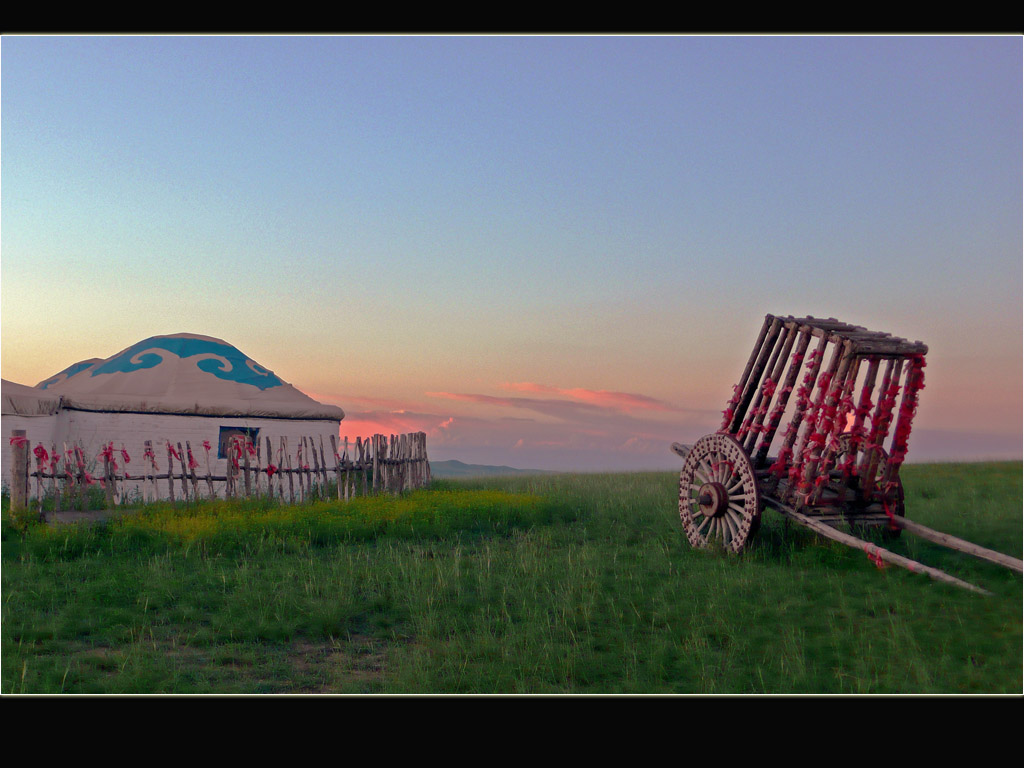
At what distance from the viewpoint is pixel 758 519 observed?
355 inches

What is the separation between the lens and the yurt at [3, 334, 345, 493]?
15719mm

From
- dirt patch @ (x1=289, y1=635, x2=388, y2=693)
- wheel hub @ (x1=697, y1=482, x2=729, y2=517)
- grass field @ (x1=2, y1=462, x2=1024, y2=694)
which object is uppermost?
wheel hub @ (x1=697, y1=482, x2=729, y2=517)

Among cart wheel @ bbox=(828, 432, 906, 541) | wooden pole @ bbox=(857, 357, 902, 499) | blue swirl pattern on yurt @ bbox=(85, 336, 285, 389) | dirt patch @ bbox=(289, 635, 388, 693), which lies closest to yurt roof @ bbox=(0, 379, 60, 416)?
blue swirl pattern on yurt @ bbox=(85, 336, 285, 389)

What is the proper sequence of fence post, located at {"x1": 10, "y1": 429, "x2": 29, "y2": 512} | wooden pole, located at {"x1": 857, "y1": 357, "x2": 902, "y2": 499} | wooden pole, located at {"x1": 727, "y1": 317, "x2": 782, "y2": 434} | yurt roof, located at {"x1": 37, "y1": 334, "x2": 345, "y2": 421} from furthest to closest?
yurt roof, located at {"x1": 37, "y1": 334, "x2": 345, "y2": 421} → fence post, located at {"x1": 10, "y1": 429, "x2": 29, "y2": 512} → wooden pole, located at {"x1": 727, "y1": 317, "x2": 782, "y2": 434} → wooden pole, located at {"x1": 857, "y1": 357, "x2": 902, "y2": 499}

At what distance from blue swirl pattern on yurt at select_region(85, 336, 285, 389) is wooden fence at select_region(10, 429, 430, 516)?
229 cm

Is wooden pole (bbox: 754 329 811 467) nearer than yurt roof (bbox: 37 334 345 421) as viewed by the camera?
Yes

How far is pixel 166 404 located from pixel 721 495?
12353 millimetres

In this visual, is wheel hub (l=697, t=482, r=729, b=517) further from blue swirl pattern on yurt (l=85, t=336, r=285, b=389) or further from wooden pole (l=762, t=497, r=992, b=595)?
blue swirl pattern on yurt (l=85, t=336, r=285, b=389)

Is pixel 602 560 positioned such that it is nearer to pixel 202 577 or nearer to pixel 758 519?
pixel 758 519

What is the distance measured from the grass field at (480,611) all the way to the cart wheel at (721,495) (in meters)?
0.33

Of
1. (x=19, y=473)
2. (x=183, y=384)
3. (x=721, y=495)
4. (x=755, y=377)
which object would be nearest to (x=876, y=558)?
(x=721, y=495)

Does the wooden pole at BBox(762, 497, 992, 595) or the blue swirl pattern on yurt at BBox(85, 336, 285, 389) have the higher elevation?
the blue swirl pattern on yurt at BBox(85, 336, 285, 389)

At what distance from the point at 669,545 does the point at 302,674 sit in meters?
5.96

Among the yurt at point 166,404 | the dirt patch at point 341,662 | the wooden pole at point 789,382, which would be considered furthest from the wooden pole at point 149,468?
the wooden pole at point 789,382
